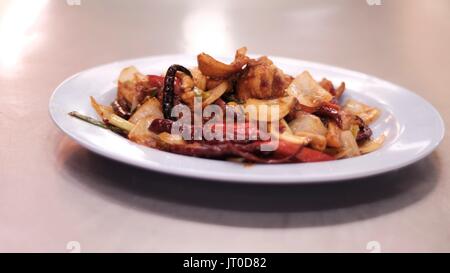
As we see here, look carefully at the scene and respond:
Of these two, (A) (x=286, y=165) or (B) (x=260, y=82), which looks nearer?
(A) (x=286, y=165)

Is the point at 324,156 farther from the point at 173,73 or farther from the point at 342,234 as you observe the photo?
the point at 173,73

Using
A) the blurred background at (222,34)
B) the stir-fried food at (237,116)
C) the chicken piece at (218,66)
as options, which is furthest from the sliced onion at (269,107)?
the blurred background at (222,34)

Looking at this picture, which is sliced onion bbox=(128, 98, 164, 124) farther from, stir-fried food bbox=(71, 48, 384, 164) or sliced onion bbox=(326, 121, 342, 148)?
sliced onion bbox=(326, 121, 342, 148)

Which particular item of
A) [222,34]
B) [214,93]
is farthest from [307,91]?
[222,34]

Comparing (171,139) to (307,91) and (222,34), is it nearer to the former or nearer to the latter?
(307,91)

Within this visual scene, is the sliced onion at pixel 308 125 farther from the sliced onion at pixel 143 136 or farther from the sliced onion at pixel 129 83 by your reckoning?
the sliced onion at pixel 129 83

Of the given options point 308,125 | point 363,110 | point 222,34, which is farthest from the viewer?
point 222,34
